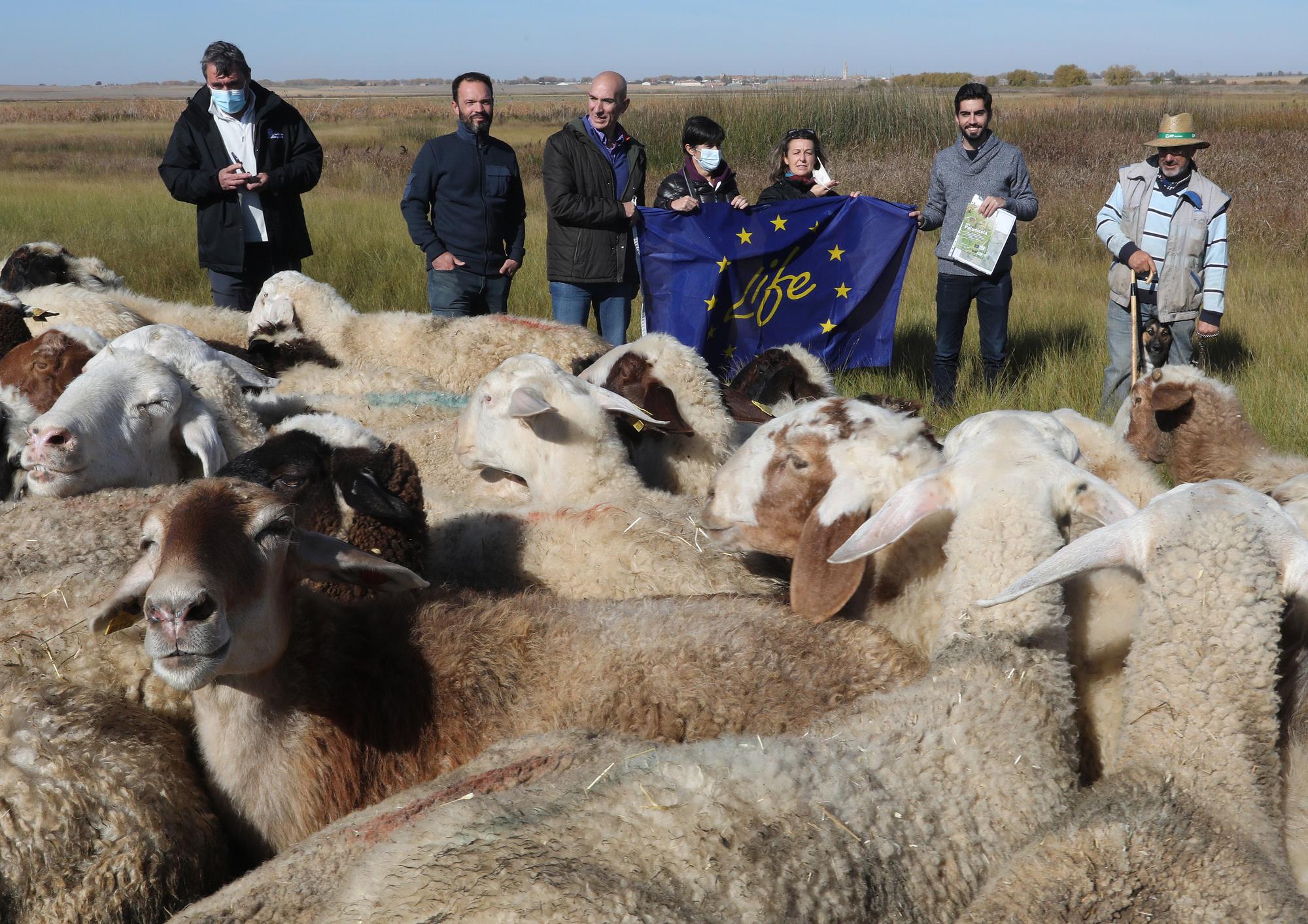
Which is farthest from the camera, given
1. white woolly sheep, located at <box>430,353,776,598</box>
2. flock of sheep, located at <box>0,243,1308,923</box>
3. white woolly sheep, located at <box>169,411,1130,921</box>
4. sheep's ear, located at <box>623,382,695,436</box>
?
sheep's ear, located at <box>623,382,695,436</box>

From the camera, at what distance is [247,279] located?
8492 millimetres

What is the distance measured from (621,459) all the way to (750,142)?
600 inches

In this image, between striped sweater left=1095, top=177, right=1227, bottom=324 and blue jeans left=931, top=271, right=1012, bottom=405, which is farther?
blue jeans left=931, top=271, right=1012, bottom=405

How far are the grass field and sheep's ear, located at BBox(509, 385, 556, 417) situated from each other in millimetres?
3694

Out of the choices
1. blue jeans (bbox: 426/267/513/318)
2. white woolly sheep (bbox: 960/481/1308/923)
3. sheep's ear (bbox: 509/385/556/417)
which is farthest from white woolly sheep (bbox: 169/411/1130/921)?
blue jeans (bbox: 426/267/513/318)

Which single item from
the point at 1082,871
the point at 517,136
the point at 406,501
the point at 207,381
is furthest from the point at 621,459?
Answer: the point at 517,136

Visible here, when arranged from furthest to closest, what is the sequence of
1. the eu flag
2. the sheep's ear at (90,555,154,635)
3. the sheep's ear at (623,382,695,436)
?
the eu flag < the sheep's ear at (623,382,695,436) < the sheep's ear at (90,555,154,635)

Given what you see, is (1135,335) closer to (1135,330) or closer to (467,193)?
(1135,330)

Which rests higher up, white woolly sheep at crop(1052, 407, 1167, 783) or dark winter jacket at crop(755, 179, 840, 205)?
dark winter jacket at crop(755, 179, 840, 205)

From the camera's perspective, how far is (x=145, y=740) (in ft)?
9.64

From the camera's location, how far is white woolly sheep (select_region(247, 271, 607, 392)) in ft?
25.2

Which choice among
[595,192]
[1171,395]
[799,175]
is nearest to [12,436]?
[595,192]

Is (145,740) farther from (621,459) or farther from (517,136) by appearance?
(517,136)

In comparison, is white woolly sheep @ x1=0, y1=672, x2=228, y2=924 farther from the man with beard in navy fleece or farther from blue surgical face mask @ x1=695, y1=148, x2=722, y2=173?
blue surgical face mask @ x1=695, y1=148, x2=722, y2=173
